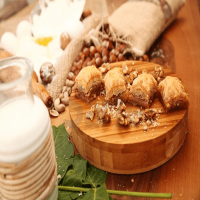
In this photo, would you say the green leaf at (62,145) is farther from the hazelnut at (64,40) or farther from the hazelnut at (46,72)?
the hazelnut at (64,40)

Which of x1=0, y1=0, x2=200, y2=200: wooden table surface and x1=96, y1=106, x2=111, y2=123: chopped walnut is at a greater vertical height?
x1=96, y1=106, x2=111, y2=123: chopped walnut

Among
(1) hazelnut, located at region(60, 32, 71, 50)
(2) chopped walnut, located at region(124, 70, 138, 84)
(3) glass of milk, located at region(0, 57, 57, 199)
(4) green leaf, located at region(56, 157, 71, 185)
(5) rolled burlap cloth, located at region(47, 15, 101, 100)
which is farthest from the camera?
(1) hazelnut, located at region(60, 32, 71, 50)

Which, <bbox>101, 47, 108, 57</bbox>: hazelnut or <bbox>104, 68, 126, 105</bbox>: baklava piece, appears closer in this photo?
<bbox>104, 68, 126, 105</bbox>: baklava piece

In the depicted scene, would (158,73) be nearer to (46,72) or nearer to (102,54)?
(102,54)

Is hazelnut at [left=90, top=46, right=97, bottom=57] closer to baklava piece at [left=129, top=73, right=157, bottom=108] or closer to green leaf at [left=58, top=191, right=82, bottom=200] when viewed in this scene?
baklava piece at [left=129, top=73, right=157, bottom=108]

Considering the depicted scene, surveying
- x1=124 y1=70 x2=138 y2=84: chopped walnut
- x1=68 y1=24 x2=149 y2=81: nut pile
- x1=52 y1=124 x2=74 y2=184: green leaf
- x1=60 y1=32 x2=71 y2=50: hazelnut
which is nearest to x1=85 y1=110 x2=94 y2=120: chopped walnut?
x1=52 y1=124 x2=74 y2=184: green leaf

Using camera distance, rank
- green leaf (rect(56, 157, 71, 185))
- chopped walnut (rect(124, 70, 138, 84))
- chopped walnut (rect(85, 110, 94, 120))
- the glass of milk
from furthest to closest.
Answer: chopped walnut (rect(124, 70, 138, 84)) → chopped walnut (rect(85, 110, 94, 120)) → green leaf (rect(56, 157, 71, 185)) → the glass of milk

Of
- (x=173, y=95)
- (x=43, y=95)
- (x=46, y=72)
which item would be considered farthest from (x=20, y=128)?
(x=46, y=72)
